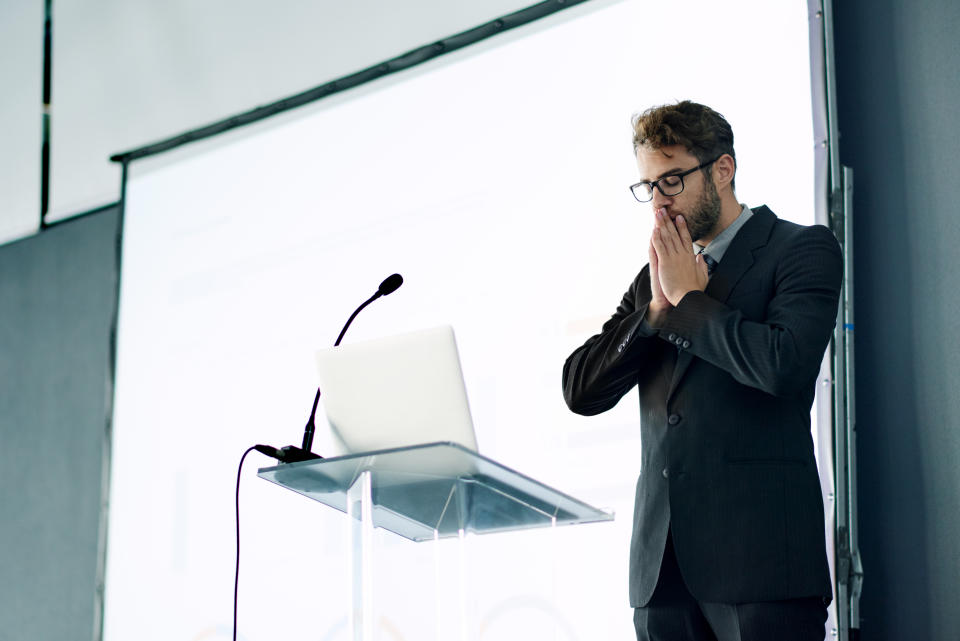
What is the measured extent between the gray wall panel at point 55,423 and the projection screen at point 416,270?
0.36 m

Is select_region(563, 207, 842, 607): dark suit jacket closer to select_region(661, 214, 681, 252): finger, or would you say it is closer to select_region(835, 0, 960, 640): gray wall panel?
select_region(661, 214, 681, 252): finger

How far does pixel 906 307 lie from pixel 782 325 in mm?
863

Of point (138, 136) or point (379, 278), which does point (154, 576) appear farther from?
point (138, 136)

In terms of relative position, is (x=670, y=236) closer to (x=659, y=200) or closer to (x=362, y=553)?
(x=659, y=200)

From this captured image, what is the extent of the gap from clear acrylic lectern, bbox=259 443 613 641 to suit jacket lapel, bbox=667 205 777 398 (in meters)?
0.34

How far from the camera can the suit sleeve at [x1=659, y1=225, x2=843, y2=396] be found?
1.59m

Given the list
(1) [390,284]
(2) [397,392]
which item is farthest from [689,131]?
(2) [397,392]

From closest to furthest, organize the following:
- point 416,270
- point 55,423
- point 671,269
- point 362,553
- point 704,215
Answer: point 362,553
point 671,269
point 704,215
point 416,270
point 55,423

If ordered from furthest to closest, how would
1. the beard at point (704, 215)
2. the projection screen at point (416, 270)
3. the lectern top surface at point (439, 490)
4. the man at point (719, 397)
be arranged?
the projection screen at point (416, 270), the beard at point (704, 215), the man at point (719, 397), the lectern top surface at point (439, 490)

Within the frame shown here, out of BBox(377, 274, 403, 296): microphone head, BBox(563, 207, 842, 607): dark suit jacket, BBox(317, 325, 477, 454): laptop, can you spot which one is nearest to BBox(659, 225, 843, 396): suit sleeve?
BBox(563, 207, 842, 607): dark suit jacket

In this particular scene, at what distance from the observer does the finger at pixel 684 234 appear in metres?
1.79

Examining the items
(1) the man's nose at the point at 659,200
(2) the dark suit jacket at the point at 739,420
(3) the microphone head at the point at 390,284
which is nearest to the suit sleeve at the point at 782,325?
(2) the dark suit jacket at the point at 739,420

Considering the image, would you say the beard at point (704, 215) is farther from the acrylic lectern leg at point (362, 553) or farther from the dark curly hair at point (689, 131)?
the acrylic lectern leg at point (362, 553)

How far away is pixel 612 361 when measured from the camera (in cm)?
180
